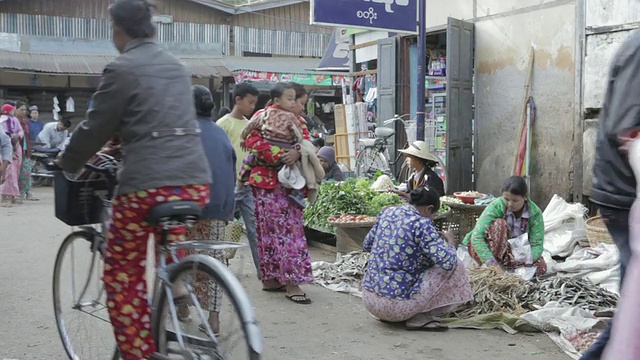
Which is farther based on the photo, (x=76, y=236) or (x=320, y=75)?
(x=320, y=75)

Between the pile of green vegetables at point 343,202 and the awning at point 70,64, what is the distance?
1084cm

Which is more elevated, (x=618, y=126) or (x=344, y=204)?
(x=618, y=126)

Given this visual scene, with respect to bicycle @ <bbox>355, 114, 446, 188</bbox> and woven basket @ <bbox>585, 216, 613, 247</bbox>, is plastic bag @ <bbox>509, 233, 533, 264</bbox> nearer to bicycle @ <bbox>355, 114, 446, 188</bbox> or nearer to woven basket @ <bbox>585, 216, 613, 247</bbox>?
woven basket @ <bbox>585, 216, 613, 247</bbox>

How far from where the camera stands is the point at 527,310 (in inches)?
212

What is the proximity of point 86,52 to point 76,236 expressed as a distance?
58.9 feet

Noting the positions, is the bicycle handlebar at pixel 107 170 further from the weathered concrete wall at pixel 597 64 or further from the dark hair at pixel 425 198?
the weathered concrete wall at pixel 597 64

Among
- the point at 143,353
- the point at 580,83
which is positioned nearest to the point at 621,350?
the point at 143,353

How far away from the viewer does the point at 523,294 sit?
5.55m

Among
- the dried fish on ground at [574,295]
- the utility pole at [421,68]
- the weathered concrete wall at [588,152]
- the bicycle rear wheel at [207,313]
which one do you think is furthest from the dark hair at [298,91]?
the weathered concrete wall at [588,152]

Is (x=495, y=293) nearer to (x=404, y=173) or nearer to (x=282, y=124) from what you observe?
(x=282, y=124)

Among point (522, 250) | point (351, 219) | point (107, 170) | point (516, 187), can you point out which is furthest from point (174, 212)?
point (351, 219)

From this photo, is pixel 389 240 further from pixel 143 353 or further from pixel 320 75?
pixel 320 75

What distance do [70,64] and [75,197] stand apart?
1614 cm

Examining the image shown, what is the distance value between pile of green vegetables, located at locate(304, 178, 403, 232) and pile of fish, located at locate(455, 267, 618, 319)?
7.62 ft
